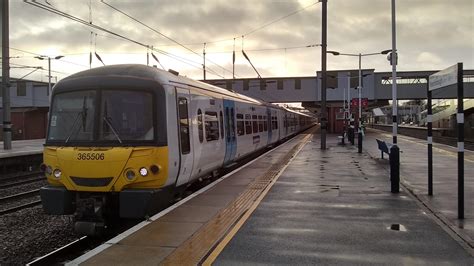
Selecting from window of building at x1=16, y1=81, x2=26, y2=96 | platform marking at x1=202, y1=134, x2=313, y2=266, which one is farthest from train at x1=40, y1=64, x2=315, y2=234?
window of building at x1=16, y1=81, x2=26, y2=96

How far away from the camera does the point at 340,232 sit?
24.1 feet

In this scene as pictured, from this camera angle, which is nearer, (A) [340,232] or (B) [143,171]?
(A) [340,232]

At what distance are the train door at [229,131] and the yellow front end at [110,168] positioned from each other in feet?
19.8

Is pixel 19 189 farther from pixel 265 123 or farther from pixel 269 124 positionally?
pixel 269 124

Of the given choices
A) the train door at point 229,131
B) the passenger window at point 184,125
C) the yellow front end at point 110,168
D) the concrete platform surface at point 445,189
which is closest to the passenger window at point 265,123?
the concrete platform surface at point 445,189

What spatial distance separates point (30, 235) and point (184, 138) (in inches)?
128

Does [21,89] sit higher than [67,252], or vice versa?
[21,89]

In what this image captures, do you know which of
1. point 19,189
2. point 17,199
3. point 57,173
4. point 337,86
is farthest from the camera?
point 337,86

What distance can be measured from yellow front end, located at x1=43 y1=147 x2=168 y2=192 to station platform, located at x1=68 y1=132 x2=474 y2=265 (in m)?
0.72

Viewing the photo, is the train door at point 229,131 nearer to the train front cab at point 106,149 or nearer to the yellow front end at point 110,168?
the train front cab at point 106,149

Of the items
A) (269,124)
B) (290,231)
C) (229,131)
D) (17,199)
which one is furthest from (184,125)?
(269,124)

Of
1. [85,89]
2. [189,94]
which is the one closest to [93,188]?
[85,89]

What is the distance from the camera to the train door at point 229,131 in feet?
46.2

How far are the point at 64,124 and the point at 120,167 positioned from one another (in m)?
1.43
